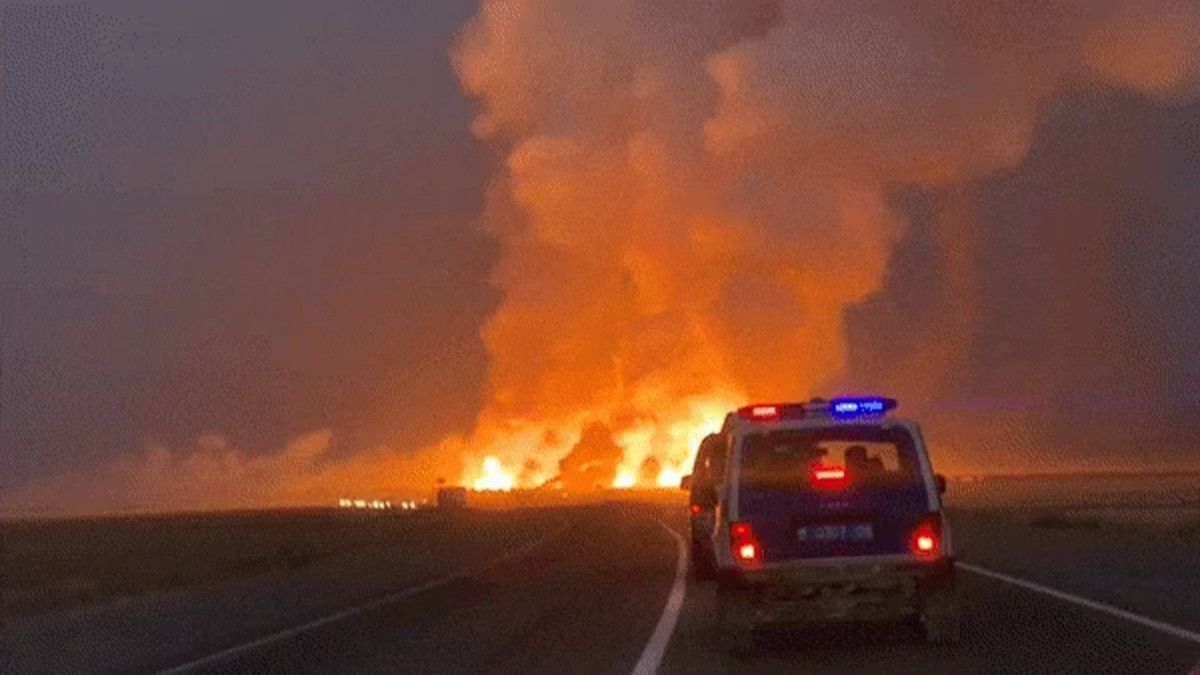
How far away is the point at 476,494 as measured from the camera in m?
131

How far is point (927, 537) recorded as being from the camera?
18.9 meters

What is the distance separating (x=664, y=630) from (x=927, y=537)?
4.17 meters

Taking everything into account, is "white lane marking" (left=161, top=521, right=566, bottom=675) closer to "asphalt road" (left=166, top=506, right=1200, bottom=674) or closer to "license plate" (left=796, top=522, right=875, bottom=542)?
"asphalt road" (left=166, top=506, right=1200, bottom=674)

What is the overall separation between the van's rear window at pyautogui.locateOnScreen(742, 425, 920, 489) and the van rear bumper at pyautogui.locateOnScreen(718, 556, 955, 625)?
80 centimetres

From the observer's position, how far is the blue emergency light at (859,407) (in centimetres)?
1973

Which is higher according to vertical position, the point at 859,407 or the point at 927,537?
the point at 859,407

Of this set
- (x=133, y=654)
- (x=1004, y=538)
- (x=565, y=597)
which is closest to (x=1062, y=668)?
(x=133, y=654)

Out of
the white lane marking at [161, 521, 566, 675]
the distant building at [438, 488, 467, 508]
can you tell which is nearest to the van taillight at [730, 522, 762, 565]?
the white lane marking at [161, 521, 566, 675]

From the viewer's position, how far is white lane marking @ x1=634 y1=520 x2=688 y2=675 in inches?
709

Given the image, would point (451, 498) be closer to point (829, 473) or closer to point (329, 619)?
point (329, 619)

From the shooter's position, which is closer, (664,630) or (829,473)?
(829,473)

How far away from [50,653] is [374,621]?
4840 millimetres

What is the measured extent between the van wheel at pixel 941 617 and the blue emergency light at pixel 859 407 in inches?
75.8

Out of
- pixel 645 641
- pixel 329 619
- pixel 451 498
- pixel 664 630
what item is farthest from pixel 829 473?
pixel 451 498
